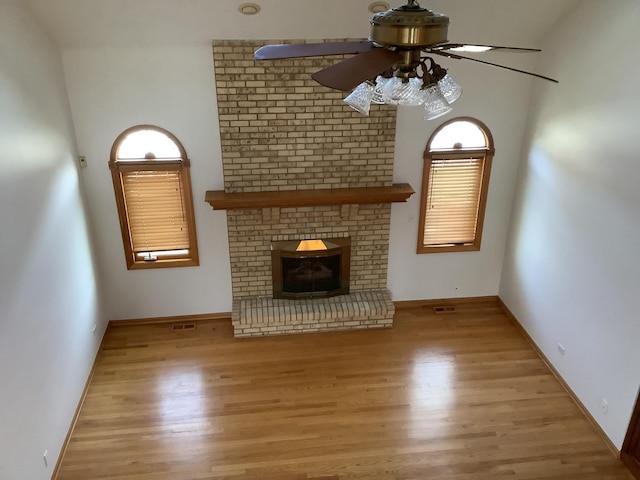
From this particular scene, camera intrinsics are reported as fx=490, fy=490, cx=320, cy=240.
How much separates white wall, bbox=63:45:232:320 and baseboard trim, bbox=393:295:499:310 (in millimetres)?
2092

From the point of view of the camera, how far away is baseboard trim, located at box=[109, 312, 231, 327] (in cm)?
557

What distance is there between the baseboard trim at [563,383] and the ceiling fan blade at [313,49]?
384 centimetres

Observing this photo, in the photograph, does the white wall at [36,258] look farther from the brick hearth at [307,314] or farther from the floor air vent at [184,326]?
the brick hearth at [307,314]

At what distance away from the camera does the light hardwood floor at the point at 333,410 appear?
385 centimetres

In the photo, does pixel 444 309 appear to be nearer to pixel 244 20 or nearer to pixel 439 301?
pixel 439 301

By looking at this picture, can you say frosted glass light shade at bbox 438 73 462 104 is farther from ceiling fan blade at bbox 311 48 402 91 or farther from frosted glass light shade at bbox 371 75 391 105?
ceiling fan blade at bbox 311 48 402 91

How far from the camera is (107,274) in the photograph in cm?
534

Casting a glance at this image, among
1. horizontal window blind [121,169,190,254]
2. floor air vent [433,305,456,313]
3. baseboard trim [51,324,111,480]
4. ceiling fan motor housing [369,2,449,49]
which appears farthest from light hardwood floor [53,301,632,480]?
ceiling fan motor housing [369,2,449,49]

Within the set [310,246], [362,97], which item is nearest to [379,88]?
[362,97]

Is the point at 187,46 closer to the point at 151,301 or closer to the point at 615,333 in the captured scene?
the point at 151,301

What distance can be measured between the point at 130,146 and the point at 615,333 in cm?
468

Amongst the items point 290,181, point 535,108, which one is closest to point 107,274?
point 290,181

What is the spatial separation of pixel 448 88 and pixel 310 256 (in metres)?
3.48

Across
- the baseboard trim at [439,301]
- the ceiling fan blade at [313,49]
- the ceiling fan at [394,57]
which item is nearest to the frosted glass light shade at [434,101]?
the ceiling fan at [394,57]
